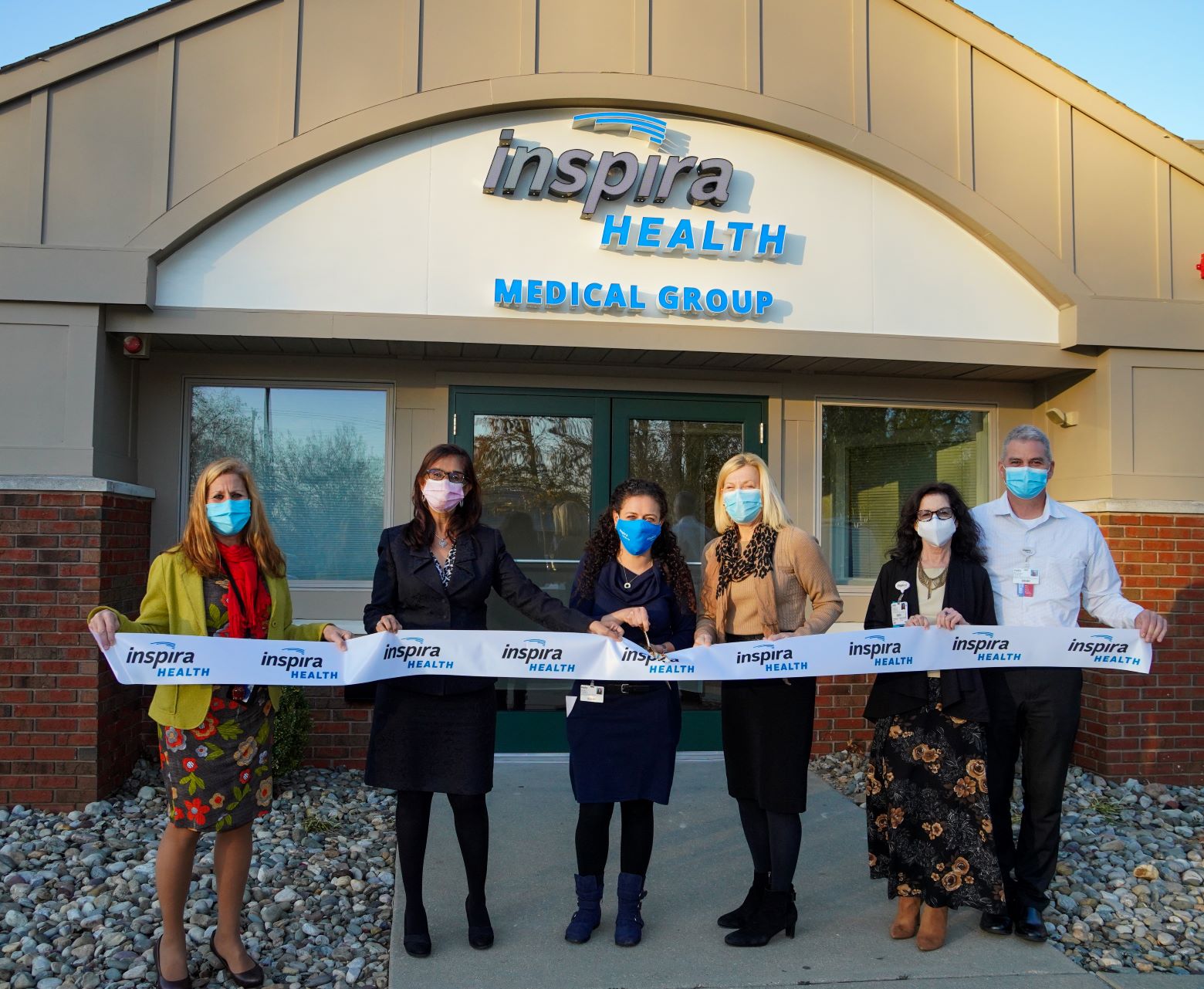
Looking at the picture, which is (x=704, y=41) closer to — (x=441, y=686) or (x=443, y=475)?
(x=443, y=475)

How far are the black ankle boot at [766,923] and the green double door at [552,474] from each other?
3067 mm

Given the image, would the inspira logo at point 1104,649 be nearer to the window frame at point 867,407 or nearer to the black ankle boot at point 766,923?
the black ankle boot at point 766,923

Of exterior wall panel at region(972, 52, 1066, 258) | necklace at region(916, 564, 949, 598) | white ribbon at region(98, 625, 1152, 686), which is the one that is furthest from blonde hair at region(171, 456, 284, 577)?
exterior wall panel at region(972, 52, 1066, 258)

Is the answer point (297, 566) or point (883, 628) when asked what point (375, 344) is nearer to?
point (297, 566)

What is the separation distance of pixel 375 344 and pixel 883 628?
399 cm

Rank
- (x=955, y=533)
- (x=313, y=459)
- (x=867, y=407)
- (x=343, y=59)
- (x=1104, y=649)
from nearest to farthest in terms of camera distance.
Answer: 1. (x=955, y=533)
2. (x=1104, y=649)
3. (x=343, y=59)
4. (x=313, y=459)
5. (x=867, y=407)

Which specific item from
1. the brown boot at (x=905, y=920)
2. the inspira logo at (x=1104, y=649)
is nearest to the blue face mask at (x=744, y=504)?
the inspira logo at (x=1104, y=649)

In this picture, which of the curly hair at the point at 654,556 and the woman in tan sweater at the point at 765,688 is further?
the curly hair at the point at 654,556

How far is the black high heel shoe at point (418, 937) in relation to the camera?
3.79m

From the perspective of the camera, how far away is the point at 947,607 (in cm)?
401

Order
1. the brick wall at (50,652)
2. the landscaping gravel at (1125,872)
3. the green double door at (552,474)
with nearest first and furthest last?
the landscaping gravel at (1125,872)
the brick wall at (50,652)
the green double door at (552,474)

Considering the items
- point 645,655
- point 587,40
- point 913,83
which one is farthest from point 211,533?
point 913,83

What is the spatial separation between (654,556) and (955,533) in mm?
1256

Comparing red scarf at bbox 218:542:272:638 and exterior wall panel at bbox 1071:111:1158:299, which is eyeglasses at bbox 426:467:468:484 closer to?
red scarf at bbox 218:542:272:638
